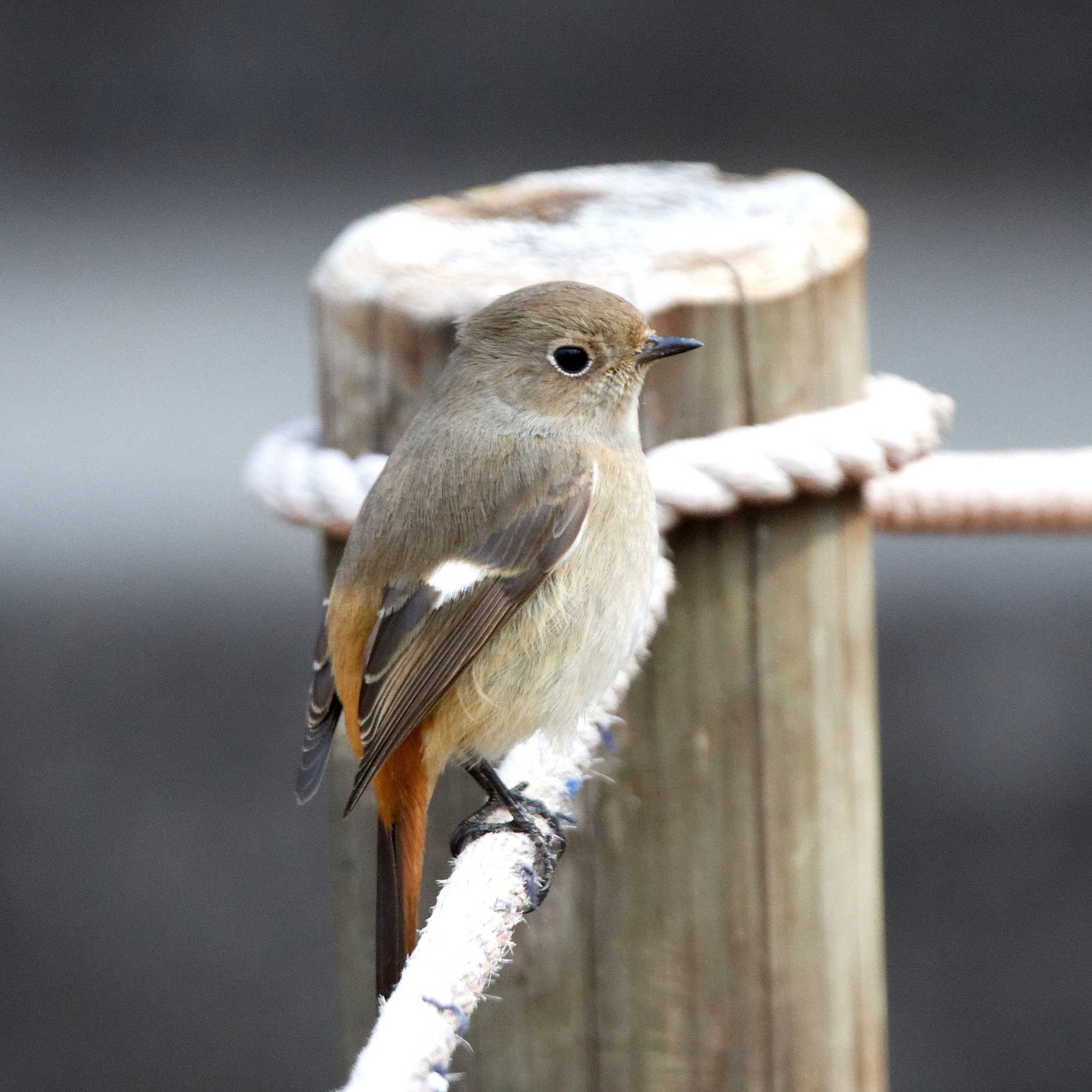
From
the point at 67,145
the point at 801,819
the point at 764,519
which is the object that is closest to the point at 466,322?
the point at 764,519

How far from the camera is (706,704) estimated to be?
2.69 metres

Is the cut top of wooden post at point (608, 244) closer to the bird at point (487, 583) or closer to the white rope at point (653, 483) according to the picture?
the bird at point (487, 583)

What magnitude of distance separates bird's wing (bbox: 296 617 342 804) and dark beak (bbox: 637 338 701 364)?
0.65 m

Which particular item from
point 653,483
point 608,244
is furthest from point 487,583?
point 608,244

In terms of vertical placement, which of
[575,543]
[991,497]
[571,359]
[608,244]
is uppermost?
[608,244]

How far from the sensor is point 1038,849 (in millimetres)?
4758

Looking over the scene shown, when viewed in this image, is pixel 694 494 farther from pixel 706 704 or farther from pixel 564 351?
pixel 564 351

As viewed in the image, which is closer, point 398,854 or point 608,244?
point 398,854

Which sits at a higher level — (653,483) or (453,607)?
(653,483)

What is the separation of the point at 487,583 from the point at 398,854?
0.44 m

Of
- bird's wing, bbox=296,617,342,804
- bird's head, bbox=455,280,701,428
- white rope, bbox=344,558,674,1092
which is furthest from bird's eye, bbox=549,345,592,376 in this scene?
bird's wing, bbox=296,617,342,804

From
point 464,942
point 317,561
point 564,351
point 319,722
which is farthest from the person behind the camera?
point 317,561

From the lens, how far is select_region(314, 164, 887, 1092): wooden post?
267cm

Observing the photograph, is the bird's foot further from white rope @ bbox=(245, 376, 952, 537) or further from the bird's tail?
white rope @ bbox=(245, 376, 952, 537)
